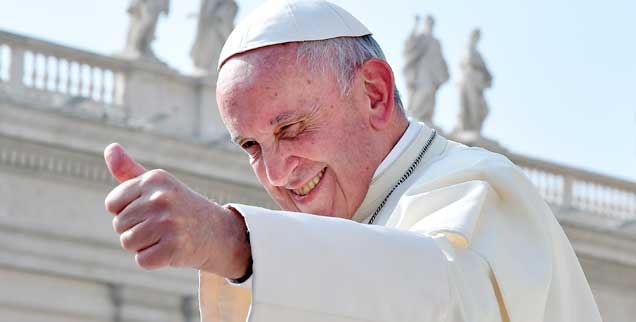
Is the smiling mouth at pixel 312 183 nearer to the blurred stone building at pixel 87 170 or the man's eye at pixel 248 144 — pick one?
the man's eye at pixel 248 144

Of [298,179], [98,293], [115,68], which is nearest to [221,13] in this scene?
[115,68]

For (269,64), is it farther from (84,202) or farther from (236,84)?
(84,202)

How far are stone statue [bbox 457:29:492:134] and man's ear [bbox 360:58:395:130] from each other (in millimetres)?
18769

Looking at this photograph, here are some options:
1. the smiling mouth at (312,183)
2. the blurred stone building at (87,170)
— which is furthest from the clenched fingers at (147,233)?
the blurred stone building at (87,170)

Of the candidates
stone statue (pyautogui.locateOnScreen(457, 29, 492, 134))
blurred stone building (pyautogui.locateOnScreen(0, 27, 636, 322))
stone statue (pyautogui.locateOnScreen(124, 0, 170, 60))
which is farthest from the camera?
stone statue (pyautogui.locateOnScreen(457, 29, 492, 134))

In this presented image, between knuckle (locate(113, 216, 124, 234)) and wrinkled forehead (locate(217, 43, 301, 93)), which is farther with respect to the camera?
wrinkled forehead (locate(217, 43, 301, 93))

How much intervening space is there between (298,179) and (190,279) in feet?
51.9

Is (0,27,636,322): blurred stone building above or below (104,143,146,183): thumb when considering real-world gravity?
below

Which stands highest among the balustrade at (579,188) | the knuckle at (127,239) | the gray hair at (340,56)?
the knuckle at (127,239)

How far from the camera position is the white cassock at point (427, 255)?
2.26 meters

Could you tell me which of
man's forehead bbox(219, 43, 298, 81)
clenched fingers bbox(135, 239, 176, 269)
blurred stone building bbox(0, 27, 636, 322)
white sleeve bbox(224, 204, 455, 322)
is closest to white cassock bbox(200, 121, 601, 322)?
white sleeve bbox(224, 204, 455, 322)

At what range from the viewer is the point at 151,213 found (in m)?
2.17

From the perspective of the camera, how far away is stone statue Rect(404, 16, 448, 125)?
69.2 ft

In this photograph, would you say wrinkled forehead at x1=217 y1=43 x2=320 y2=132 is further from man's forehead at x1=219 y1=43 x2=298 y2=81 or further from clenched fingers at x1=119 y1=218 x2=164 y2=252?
clenched fingers at x1=119 y1=218 x2=164 y2=252
